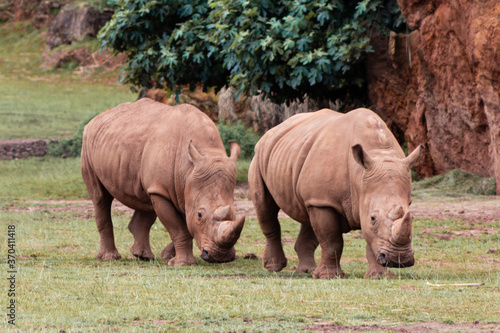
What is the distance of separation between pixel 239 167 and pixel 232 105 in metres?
4.79

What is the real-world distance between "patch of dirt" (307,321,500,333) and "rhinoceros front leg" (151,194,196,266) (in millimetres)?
4088

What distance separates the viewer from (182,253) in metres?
9.48

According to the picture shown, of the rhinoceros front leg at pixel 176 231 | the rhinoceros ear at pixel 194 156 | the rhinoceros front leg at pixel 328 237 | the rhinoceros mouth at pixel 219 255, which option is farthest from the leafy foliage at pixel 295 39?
the rhinoceros front leg at pixel 328 237

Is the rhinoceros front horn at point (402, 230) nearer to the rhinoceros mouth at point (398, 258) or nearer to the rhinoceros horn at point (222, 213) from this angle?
the rhinoceros mouth at point (398, 258)

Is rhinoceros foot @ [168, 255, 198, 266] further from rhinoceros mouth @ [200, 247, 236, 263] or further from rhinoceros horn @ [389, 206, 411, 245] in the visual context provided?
rhinoceros horn @ [389, 206, 411, 245]

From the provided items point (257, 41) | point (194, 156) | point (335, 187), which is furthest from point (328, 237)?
point (257, 41)

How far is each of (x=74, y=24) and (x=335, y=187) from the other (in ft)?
112

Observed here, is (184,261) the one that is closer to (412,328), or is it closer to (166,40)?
(412,328)

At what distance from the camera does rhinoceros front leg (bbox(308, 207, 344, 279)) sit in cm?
809

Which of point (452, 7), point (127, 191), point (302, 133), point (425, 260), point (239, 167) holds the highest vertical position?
point (452, 7)

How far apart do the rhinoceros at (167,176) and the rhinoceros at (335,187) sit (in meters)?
0.57

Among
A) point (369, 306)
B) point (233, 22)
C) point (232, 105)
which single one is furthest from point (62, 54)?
point (369, 306)

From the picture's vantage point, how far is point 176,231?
9594mm

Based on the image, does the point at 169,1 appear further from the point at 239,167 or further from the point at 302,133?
the point at 302,133
